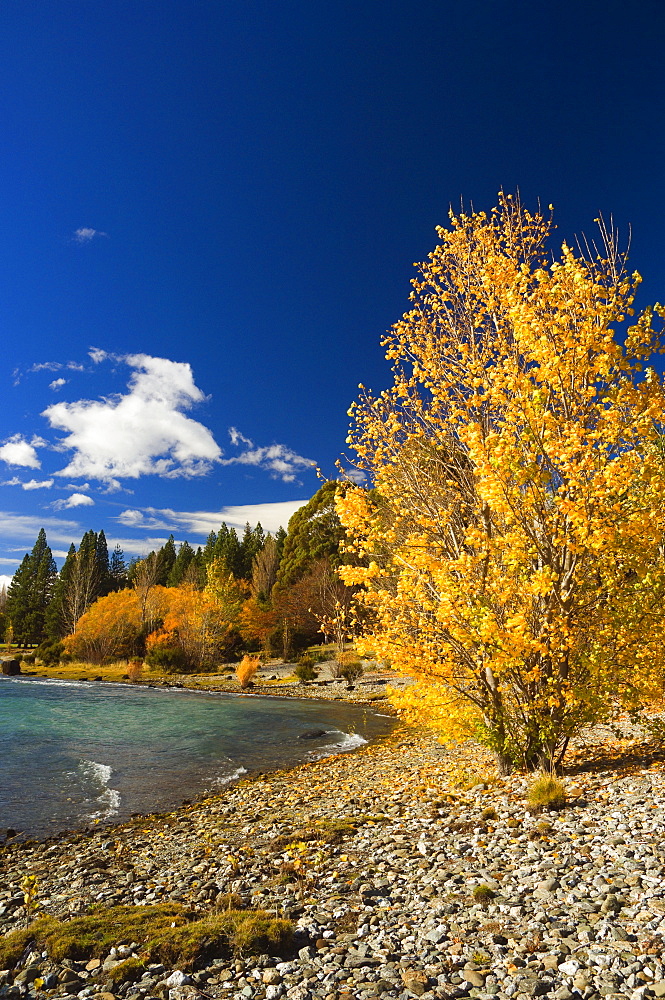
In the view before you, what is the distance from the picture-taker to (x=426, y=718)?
34.0 ft

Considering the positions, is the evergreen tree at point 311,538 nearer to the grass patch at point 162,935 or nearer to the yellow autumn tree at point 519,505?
the yellow autumn tree at point 519,505

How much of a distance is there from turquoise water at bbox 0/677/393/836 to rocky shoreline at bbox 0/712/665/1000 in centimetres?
207

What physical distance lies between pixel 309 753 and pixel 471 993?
13482 mm

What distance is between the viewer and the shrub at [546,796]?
7.43 m

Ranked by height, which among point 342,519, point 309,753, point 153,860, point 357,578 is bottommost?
point 309,753

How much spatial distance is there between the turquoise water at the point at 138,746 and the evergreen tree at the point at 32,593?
54.2 metres

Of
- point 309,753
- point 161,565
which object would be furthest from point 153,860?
point 161,565

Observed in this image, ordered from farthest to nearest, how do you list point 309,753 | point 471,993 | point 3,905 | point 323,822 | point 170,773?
1. point 309,753
2. point 170,773
3. point 323,822
4. point 3,905
5. point 471,993

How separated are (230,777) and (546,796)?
358 inches

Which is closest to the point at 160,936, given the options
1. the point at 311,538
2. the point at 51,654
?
the point at 311,538

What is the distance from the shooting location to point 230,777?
13914 millimetres

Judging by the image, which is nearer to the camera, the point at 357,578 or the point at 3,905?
the point at 3,905

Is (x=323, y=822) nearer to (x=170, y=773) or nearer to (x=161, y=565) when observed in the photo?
(x=170, y=773)

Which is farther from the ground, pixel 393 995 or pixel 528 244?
pixel 528 244
